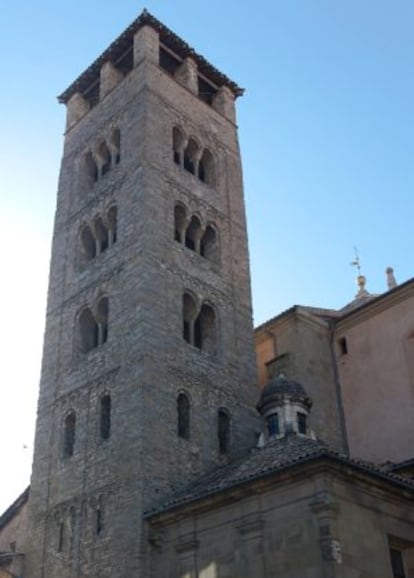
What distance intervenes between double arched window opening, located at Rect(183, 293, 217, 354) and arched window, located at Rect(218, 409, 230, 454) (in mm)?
2020

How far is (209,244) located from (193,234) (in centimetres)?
79

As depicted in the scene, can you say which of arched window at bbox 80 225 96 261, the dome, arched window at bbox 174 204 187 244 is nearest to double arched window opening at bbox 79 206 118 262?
arched window at bbox 80 225 96 261

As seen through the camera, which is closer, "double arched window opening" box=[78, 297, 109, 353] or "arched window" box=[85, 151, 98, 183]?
"double arched window opening" box=[78, 297, 109, 353]

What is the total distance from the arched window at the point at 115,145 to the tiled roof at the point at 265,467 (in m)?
11.5

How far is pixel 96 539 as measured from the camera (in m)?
18.9

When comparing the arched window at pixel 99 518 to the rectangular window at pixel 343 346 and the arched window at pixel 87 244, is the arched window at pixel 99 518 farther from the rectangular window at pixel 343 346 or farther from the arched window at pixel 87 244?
the rectangular window at pixel 343 346

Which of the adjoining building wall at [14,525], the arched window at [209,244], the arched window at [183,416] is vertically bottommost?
the adjoining building wall at [14,525]

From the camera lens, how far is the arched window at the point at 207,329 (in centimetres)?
2355

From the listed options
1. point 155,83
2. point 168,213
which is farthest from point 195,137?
point 168,213

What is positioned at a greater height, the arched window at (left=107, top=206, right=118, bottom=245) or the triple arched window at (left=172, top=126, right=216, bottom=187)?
the triple arched window at (left=172, top=126, right=216, bottom=187)

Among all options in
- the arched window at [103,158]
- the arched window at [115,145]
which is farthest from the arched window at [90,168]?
the arched window at [115,145]

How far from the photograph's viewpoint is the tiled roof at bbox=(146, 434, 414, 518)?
51.1 feet

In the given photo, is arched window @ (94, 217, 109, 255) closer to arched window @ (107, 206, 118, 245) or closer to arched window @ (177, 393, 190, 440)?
arched window @ (107, 206, 118, 245)

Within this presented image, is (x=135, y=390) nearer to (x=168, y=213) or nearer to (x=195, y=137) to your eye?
(x=168, y=213)
